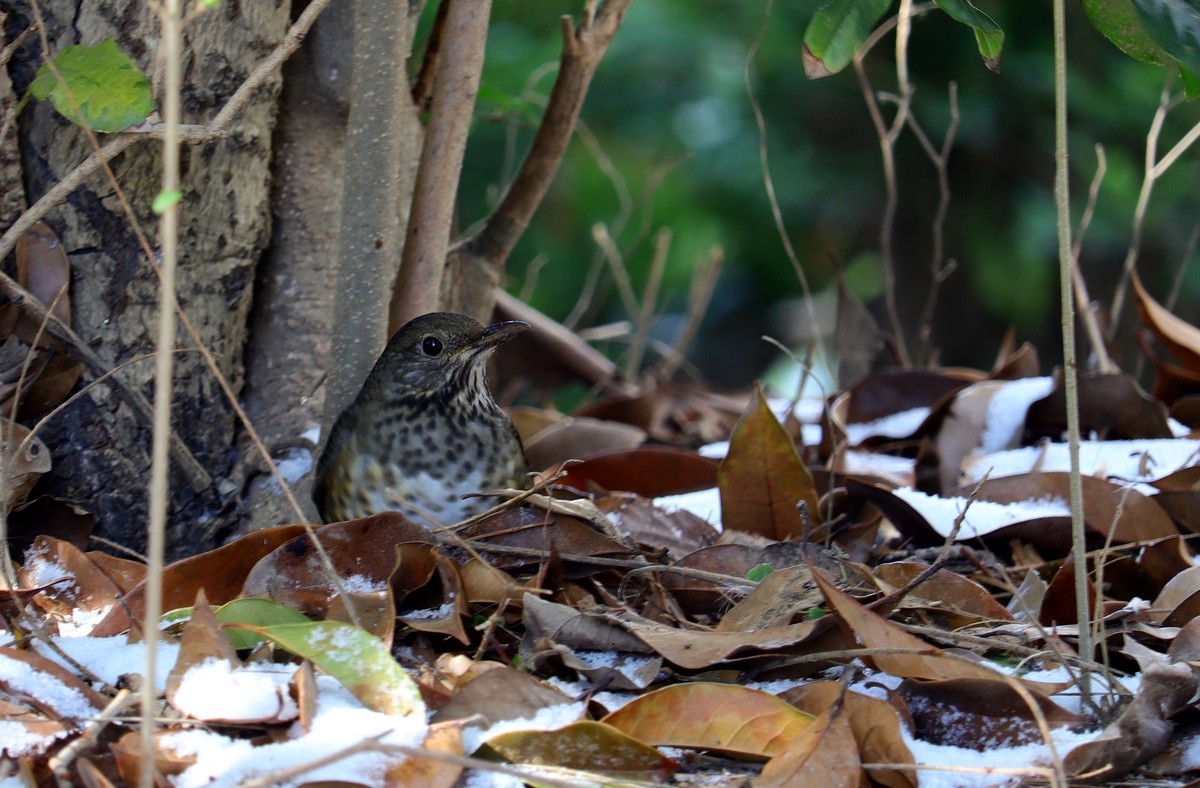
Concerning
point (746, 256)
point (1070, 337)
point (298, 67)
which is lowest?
point (746, 256)

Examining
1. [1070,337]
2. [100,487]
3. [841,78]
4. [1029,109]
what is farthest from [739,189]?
[1070,337]

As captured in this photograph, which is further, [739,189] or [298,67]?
[739,189]

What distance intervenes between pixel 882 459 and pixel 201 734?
7.86 ft

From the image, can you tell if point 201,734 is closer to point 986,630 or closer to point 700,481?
point 986,630

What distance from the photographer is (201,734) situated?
1817 millimetres

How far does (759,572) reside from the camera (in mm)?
2426

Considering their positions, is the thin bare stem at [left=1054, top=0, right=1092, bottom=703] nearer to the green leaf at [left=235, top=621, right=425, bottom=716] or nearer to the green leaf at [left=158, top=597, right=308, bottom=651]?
the green leaf at [left=235, top=621, right=425, bottom=716]

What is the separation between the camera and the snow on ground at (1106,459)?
10.6ft

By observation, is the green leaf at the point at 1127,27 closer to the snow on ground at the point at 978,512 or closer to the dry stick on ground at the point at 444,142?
the snow on ground at the point at 978,512

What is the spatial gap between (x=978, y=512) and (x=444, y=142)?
4.94ft

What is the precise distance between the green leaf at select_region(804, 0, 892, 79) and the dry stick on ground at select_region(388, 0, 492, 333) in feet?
3.34

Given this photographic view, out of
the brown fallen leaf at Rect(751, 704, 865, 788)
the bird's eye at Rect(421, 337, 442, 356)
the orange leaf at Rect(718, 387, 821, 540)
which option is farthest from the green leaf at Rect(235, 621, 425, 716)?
the bird's eye at Rect(421, 337, 442, 356)

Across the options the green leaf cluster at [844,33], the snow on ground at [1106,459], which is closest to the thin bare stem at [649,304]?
the snow on ground at [1106,459]

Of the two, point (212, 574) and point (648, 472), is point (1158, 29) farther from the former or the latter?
point (212, 574)
